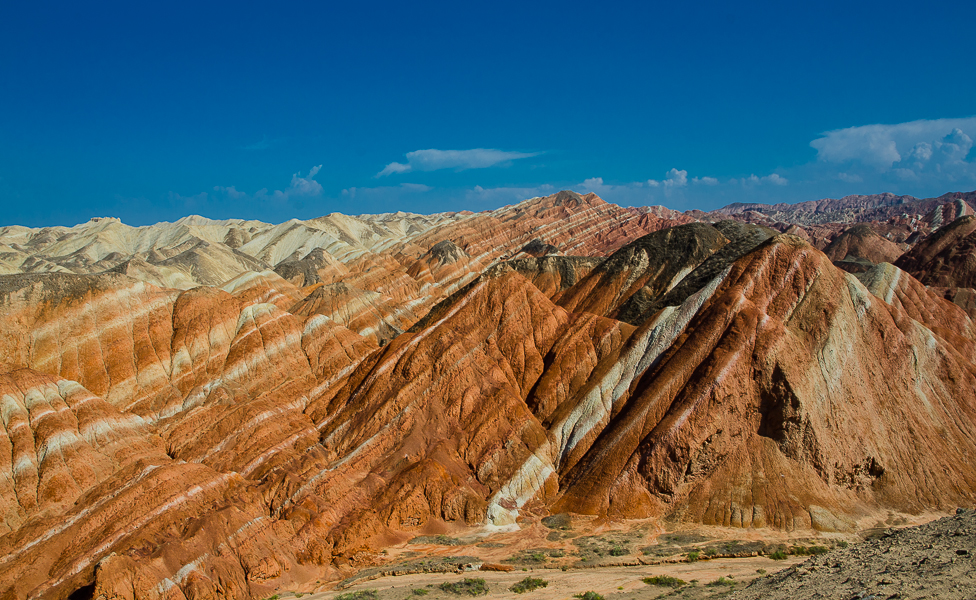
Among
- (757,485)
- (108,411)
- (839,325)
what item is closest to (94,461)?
(108,411)

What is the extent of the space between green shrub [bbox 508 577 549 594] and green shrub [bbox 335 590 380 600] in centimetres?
655

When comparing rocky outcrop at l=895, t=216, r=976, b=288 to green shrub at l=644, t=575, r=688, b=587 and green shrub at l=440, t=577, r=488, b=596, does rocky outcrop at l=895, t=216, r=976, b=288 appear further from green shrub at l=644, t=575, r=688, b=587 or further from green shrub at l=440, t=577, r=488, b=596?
green shrub at l=440, t=577, r=488, b=596

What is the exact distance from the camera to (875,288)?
193ft

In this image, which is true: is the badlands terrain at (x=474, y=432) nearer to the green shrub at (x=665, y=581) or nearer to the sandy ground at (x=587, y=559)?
the sandy ground at (x=587, y=559)

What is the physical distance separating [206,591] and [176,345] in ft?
97.7

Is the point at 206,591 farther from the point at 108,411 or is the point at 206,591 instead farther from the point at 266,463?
the point at 108,411

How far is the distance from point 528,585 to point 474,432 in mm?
14706

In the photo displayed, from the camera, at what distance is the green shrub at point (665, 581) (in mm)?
28978

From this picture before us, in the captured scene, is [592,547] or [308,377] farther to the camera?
[308,377]

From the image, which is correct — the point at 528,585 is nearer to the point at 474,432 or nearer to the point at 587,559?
the point at 587,559

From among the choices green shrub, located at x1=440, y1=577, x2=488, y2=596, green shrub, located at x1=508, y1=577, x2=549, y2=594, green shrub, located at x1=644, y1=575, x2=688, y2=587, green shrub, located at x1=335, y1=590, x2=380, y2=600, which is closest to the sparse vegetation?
green shrub, located at x1=644, y1=575, x2=688, y2=587

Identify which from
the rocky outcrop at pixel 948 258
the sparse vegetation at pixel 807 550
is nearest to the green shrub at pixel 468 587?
the sparse vegetation at pixel 807 550

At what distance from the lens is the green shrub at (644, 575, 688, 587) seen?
29.0m

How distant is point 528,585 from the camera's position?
3003cm
